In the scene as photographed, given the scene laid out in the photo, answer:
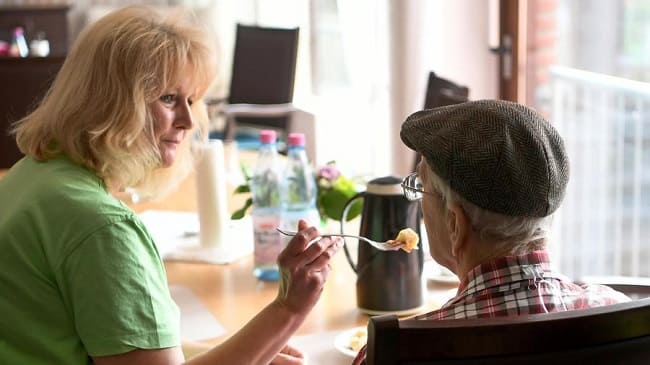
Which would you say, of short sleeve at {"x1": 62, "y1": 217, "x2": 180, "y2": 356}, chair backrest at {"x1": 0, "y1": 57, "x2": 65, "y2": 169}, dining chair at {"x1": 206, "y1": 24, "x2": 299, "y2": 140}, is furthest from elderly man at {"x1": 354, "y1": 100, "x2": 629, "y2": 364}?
chair backrest at {"x1": 0, "y1": 57, "x2": 65, "y2": 169}

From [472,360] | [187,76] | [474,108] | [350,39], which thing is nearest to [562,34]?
[350,39]

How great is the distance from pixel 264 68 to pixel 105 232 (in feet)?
11.1

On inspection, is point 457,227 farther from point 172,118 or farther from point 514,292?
point 172,118

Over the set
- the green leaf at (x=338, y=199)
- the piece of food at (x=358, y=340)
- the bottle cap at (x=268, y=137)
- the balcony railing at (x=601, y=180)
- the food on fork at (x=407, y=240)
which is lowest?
the balcony railing at (x=601, y=180)

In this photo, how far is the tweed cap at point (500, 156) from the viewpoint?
3.84 feet

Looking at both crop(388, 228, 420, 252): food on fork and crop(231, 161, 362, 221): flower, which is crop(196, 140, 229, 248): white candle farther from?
crop(388, 228, 420, 252): food on fork

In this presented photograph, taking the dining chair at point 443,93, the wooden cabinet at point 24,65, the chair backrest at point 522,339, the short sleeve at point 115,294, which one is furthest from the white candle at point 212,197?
the wooden cabinet at point 24,65

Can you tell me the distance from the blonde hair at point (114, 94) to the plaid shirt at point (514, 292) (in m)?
0.55

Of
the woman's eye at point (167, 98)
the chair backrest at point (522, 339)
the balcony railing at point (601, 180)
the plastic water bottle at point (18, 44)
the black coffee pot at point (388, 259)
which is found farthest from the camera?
the plastic water bottle at point (18, 44)

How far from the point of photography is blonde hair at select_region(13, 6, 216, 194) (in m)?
1.53

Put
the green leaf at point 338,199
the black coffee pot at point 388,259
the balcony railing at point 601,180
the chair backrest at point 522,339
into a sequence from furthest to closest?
the balcony railing at point 601,180 → the green leaf at point 338,199 → the black coffee pot at point 388,259 → the chair backrest at point 522,339

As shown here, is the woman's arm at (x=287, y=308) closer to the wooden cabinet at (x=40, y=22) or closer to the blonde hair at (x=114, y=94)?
the blonde hair at (x=114, y=94)

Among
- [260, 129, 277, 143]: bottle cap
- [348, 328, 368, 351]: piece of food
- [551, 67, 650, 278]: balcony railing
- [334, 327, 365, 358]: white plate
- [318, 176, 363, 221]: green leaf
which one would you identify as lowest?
[551, 67, 650, 278]: balcony railing

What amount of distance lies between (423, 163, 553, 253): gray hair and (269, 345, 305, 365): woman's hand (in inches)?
18.2
